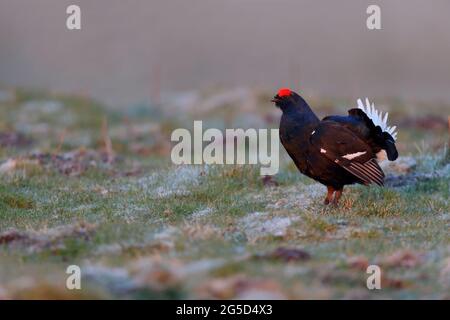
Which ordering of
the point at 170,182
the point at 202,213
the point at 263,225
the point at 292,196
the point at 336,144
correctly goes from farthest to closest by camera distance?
the point at 170,182, the point at 292,196, the point at 202,213, the point at 336,144, the point at 263,225

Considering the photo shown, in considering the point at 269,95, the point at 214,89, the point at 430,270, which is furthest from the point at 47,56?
the point at 430,270

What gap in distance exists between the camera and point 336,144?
10.9 m

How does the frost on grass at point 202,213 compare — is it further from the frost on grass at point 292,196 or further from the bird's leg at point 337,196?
the bird's leg at point 337,196

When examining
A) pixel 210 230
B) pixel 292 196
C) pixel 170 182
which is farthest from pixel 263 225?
pixel 170 182

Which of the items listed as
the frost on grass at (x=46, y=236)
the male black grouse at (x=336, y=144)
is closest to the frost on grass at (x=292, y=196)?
the male black grouse at (x=336, y=144)

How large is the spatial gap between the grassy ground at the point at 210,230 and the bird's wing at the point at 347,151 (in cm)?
55

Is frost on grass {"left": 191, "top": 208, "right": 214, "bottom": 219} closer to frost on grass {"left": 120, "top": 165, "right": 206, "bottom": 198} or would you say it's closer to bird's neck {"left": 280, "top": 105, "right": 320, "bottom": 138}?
frost on grass {"left": 120, "top": 165, "right": 206, "bottom": 198}

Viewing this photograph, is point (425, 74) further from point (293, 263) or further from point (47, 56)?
point (293, 263)

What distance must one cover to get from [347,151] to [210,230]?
7.78ft

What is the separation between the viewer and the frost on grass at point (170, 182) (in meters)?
12.5

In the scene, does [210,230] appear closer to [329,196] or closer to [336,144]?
[336,144]

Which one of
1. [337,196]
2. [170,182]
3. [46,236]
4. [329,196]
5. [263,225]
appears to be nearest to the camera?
[46,236]

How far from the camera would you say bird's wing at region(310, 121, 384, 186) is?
10.9 meters

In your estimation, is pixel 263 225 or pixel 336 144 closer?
pixel 263 225
